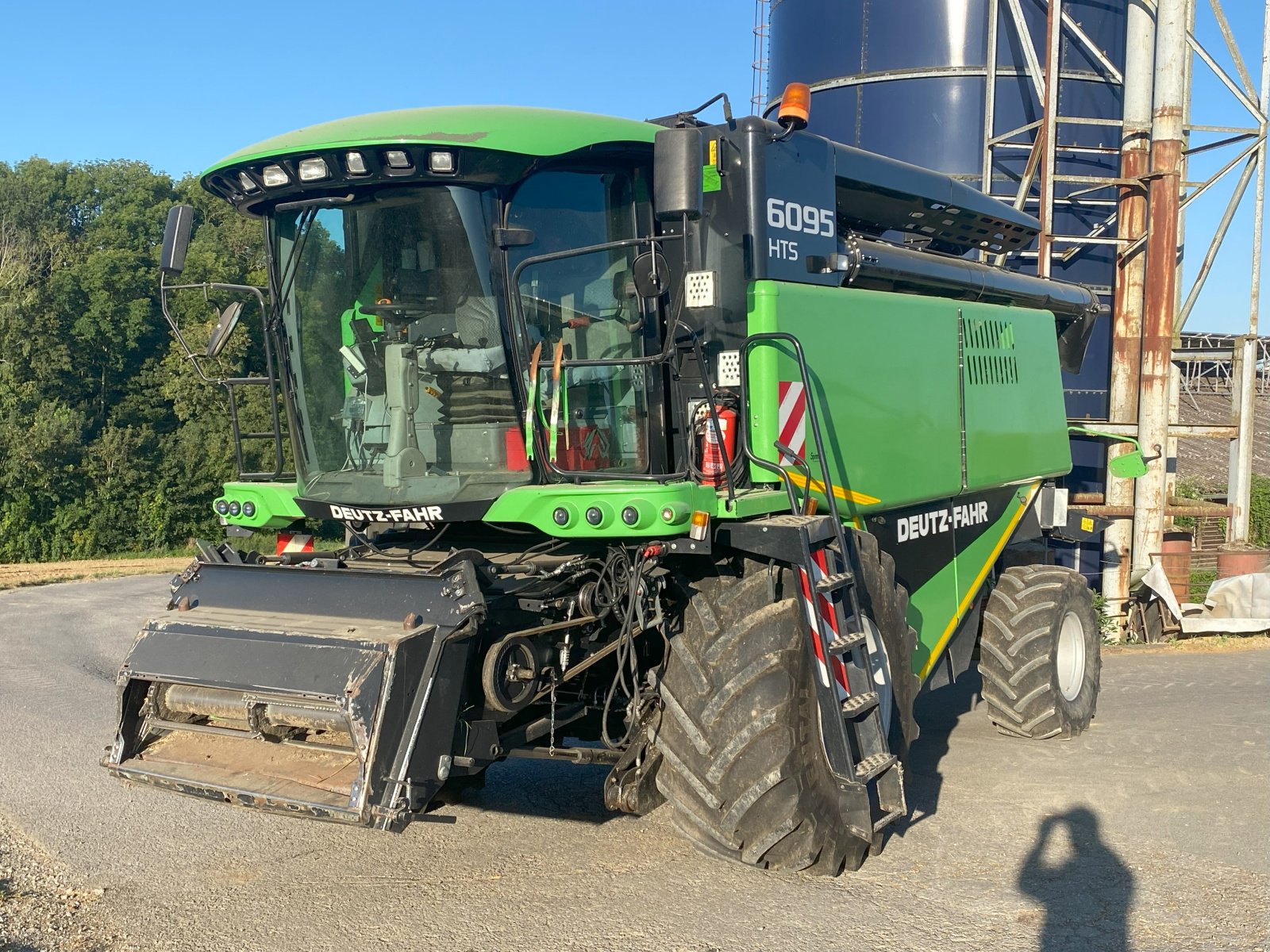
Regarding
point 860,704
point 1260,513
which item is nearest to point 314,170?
point 860,704

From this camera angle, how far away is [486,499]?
4.80m

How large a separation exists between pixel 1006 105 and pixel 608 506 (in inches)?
464

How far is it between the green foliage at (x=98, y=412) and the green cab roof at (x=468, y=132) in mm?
23103

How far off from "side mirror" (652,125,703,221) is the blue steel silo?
10444 millimetres

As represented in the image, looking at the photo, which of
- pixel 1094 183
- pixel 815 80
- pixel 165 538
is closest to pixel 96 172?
pixel 165 538

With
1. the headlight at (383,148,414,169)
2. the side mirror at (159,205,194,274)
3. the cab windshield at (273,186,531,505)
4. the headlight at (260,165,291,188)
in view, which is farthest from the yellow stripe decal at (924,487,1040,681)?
the side mirror at (159,205,194,274)

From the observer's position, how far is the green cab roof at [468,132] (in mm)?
4484

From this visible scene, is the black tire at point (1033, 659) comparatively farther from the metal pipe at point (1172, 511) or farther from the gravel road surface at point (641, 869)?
the metal pipe at point (1172, 511)

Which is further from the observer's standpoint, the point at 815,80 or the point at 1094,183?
the point at 815,80

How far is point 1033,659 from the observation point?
7.11m

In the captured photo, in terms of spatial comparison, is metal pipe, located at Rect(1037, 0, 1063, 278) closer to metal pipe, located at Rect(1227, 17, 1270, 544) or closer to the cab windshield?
metal pipe, located at Rect(1227, 17, 1270, 544)

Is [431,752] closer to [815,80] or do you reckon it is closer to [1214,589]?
[1214,589]

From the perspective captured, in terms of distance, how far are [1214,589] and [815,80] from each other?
8.10 m

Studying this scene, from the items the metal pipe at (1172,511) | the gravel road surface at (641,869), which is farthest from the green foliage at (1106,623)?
the gravel road surface at (641,869)
